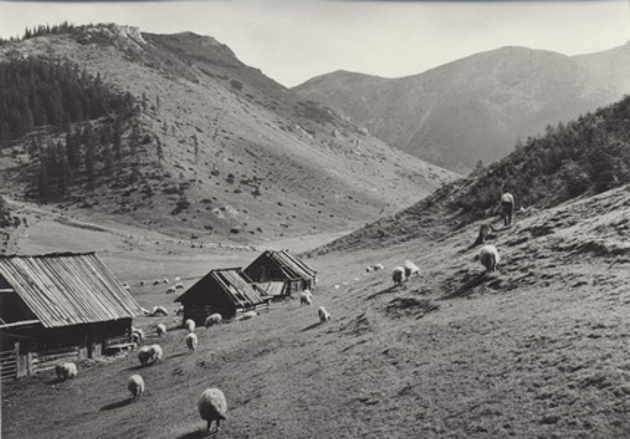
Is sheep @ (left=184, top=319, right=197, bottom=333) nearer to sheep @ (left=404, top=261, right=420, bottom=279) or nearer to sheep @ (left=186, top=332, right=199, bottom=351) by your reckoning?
sheep @ (left=186, top=332, right=199, bottom=351)

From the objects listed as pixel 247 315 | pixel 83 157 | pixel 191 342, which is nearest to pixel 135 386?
pixel 191 342

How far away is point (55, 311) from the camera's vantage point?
34.5m

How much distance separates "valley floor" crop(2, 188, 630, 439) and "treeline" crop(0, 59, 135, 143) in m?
149

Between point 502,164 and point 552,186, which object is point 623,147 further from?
point 502,164

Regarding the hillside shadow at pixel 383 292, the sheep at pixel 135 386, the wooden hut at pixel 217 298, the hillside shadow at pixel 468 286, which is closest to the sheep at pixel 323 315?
the hillside shadow at pixel 383 292

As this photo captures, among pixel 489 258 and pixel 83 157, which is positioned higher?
pixel 83 157

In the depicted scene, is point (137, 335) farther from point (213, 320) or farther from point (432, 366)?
point (432, 366)

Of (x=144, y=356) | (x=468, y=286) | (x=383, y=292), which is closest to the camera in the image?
(x=468, y=286)

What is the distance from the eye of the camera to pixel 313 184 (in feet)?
579

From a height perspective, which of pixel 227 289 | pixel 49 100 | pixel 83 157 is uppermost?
pixel 49 100

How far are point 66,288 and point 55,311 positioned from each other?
9.44 feet

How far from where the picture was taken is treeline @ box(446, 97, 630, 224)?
42406 mm

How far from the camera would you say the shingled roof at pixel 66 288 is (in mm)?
34281

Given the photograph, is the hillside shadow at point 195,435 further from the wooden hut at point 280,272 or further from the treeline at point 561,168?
the wooden hut at point 280,272
